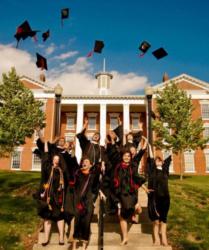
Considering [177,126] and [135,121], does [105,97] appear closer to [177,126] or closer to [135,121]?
[135,121]

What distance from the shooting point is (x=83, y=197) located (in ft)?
20.1

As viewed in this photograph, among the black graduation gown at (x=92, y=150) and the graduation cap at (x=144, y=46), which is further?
the graduation cap at (x=144, y=46)

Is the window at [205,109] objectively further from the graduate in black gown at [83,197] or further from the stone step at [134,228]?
the graduate in black gown at [83,197]

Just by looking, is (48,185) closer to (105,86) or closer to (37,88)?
(37,88)

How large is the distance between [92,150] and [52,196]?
6.11ft

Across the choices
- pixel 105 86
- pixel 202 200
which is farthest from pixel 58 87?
pixel 105 86

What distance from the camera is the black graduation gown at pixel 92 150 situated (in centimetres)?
754

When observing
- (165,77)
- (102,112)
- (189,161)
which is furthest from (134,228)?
(165,77)

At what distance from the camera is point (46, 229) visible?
6.13 meters

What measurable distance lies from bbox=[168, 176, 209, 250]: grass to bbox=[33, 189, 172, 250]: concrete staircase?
0.83 metres

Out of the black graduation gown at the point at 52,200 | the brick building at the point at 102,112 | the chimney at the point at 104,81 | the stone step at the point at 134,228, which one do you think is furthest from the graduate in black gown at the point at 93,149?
the chimney at the point at 104,81

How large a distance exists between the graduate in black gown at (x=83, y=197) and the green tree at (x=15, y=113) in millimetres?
15316

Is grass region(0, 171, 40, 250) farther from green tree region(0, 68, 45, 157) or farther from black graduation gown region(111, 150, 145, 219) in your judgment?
green tree region(0, 68, 45, 157)

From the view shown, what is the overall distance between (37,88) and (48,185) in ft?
111
